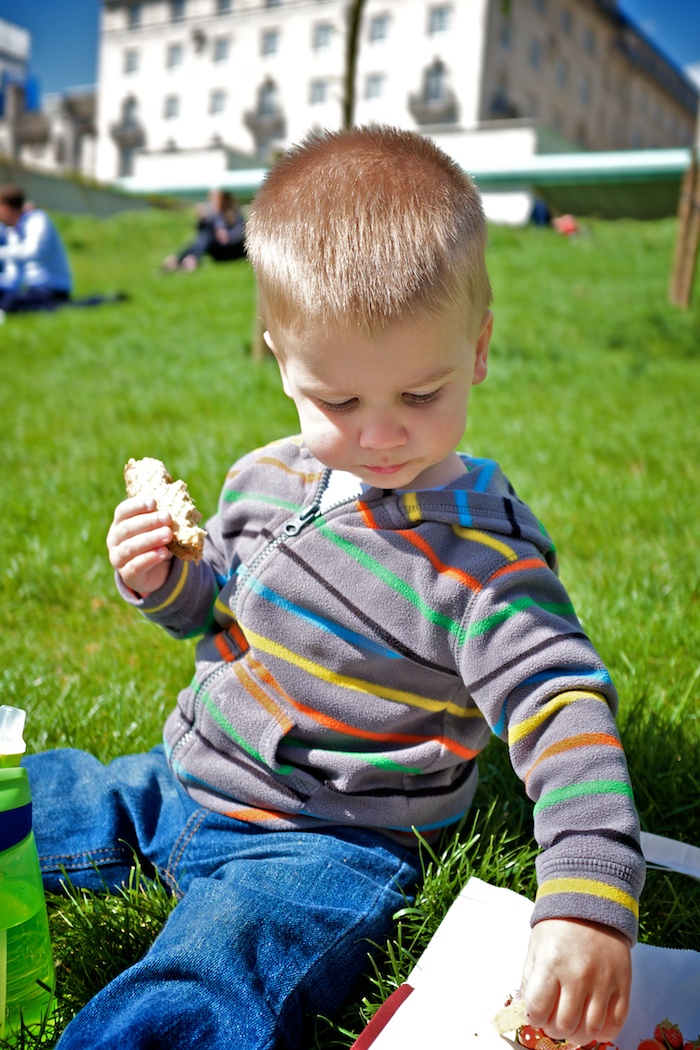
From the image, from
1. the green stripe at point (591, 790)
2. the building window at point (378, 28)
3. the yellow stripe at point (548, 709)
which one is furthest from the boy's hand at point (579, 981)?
the building window at point (378, 28)

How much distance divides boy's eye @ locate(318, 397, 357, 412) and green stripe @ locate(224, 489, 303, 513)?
288mm

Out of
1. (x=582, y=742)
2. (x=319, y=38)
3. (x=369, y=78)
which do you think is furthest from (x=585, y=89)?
(x=582, y=742)

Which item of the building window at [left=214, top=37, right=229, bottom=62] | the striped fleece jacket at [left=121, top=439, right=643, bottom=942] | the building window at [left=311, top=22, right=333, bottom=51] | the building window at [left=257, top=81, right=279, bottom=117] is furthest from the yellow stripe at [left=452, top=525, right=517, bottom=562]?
the building window at [left=214, top=37, right=229, bottom=62]

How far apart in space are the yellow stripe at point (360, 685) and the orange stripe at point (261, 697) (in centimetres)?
7

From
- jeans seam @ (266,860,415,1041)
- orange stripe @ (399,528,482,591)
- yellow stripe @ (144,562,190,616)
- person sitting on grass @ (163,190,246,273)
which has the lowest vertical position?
jeans seam @ (266,860,415,1041)

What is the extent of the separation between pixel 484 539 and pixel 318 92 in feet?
180

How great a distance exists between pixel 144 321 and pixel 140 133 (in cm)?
5515

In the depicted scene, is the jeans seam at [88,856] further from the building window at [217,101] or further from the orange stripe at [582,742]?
the building window at [217,101]

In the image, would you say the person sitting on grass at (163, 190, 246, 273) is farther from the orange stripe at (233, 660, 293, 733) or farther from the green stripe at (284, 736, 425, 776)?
the green stripe at (284, 736, 425, 776)

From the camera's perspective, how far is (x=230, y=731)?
1624mm

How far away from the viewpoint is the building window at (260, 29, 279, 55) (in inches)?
2133

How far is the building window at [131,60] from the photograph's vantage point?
5972 centimetres

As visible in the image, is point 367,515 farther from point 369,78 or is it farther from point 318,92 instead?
point 318,92

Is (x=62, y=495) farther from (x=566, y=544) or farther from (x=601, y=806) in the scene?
(x=601, y=806)
